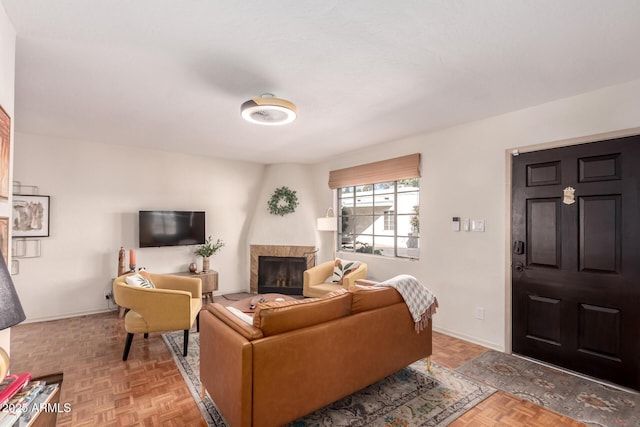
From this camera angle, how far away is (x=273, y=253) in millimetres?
5668

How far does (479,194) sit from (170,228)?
4511 mm

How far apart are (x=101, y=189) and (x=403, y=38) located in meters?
4.65

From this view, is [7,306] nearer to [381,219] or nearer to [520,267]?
[520,267]

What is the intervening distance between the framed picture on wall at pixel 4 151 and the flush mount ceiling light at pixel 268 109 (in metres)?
1.50

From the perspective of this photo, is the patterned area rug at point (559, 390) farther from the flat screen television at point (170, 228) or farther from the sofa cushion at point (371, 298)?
the flat screen television at point (170, 228)

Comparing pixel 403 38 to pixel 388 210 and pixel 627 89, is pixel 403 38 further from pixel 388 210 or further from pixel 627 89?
pixel 388 210

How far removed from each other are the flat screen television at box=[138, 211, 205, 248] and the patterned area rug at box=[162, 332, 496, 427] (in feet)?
8.29

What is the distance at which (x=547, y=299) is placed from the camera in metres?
2.96

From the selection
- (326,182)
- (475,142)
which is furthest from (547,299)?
(326,182)

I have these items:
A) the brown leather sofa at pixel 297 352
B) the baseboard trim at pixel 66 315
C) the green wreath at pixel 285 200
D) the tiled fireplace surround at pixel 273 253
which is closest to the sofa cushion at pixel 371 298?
the brown leather sofa at pixel 297 352

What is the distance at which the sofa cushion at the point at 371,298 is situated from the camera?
2264 mm

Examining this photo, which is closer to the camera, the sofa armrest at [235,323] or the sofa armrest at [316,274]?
the sofa armrest at [235,323]

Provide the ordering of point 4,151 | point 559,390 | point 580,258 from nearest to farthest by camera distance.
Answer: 1. point 4,151
2. point 559,390
3. point 580,258

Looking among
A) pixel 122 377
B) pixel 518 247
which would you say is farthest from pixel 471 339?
pixel 122 377
